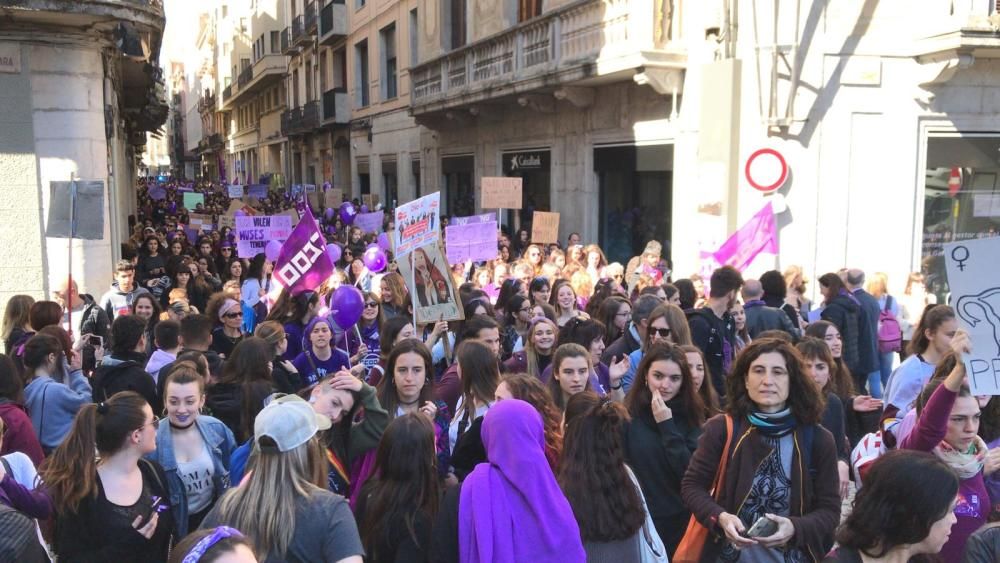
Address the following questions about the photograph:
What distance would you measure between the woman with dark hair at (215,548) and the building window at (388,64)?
25717 mm

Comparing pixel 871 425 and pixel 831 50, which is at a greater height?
pixel 831 50

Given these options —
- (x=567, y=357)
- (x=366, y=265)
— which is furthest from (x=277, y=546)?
(x=366, y=265)

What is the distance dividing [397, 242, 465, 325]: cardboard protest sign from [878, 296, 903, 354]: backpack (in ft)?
14.5

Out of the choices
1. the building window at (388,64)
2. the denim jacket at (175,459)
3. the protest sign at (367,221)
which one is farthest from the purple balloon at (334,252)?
the building window at (388,64)

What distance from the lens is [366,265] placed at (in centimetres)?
1028

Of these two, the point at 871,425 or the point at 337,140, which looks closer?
the point at 871,425

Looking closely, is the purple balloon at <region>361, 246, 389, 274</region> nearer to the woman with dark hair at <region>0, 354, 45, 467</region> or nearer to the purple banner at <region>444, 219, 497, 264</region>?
the purple banner at <region>444, 219, 497, 264</region>

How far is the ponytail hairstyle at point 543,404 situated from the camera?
3865mm

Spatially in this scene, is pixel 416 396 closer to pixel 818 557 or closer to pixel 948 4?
pixel 818 557

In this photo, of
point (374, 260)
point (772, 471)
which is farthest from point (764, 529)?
point (374, 260)

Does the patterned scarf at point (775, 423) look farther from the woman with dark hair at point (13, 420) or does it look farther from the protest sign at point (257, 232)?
the protest sign at point (257, 232)

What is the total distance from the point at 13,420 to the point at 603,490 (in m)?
2.86

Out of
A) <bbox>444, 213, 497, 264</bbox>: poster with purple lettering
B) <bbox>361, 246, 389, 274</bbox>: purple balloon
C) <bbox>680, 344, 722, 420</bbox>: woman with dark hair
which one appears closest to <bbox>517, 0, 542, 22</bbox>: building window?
<bbox>444, 213, 497, 264</bbox>: poster with purple lettering

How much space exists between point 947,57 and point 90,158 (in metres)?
10.4
